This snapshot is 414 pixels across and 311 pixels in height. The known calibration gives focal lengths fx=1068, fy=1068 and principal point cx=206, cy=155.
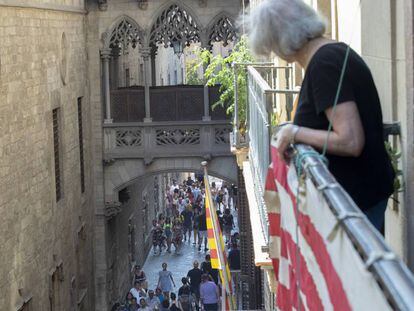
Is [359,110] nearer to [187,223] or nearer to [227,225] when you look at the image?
[227,225]

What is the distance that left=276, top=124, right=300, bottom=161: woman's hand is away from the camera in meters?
3.19

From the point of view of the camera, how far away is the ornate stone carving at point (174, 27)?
23.0m

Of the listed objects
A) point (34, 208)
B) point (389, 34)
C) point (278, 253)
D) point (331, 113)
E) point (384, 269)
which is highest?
point (389, 34)

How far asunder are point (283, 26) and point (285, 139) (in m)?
0.37

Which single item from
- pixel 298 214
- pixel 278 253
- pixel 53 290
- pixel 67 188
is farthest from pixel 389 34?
pixel 67 188

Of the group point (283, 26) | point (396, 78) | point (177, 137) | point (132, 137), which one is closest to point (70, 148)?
point (132, 137)

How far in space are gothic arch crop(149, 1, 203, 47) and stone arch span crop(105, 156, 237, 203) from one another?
2568 millimetres

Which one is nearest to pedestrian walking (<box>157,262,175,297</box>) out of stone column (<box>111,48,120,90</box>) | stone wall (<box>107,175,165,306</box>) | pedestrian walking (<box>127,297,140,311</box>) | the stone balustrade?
pedestrian walking (<box>127,297,140,311</box>)

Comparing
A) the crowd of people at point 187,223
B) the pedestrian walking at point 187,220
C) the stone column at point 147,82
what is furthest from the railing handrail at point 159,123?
the pedestrian walking at point 187,220

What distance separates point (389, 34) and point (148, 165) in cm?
1898

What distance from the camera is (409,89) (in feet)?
12.7

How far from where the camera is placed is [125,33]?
22953 millimetres

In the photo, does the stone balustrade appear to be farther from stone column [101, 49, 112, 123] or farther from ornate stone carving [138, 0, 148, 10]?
ornate stone carving [138, 0, 148, 10]

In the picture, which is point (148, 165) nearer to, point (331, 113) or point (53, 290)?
point (53, 290)
